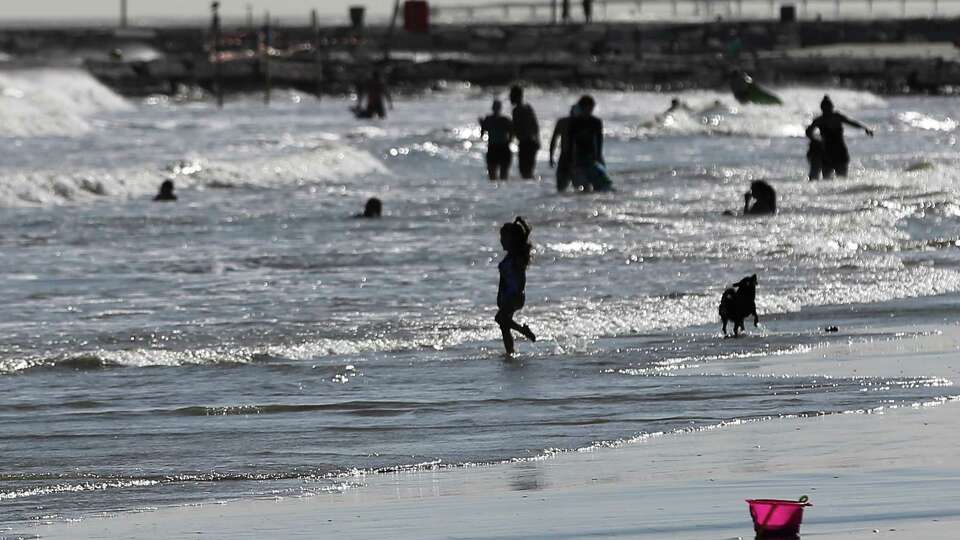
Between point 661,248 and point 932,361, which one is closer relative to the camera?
point 932,361

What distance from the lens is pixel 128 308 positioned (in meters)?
16.4

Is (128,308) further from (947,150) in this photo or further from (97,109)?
(97,109)

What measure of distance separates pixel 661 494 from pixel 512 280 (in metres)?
5.40

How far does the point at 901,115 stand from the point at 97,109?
2534 cm

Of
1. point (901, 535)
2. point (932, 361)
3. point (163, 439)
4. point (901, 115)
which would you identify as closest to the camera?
point (901, 535)

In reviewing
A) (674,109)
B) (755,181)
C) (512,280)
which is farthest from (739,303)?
(674,109)

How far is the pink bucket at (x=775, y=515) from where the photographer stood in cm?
721

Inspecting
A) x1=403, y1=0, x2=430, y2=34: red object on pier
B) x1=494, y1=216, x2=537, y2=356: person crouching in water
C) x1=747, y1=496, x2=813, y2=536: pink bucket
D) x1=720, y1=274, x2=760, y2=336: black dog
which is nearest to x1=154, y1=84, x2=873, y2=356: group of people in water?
x1=720, y1=274, x2=760, y2=336: black dog

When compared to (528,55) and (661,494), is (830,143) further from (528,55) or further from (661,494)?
(528,55)

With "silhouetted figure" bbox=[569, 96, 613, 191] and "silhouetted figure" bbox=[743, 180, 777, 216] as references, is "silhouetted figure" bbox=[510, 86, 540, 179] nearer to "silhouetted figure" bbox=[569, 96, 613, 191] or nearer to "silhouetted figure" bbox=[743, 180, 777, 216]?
"silhouetted figure" bbox=[569, 96, 613, 191]

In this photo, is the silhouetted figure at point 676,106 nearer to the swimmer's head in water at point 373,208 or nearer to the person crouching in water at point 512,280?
the swimmer's head in water at point 373,208

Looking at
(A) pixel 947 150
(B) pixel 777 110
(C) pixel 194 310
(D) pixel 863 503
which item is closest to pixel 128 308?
(C) pixel 194 310

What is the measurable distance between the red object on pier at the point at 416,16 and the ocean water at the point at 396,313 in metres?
63.8

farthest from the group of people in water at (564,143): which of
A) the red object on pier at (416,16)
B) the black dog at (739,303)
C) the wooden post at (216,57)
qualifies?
the red object on pier at (416,16)
